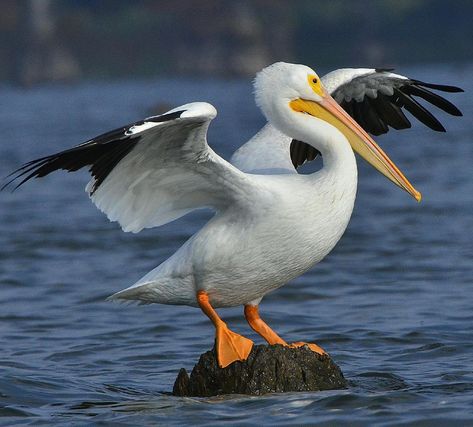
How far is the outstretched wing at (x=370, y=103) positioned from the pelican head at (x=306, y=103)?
437 millimetres

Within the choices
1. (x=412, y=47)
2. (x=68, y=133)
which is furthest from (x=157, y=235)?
(x=412, y=47)

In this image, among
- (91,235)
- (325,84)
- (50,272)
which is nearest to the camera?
(325,84)

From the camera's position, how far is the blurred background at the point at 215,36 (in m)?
77.1

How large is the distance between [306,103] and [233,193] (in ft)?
2.33

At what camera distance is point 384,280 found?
1020 cm

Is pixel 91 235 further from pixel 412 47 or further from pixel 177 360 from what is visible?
pixel 412 47

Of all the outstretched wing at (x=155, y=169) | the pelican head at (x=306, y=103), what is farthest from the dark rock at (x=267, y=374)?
the pelican head at (x=306, y=103)

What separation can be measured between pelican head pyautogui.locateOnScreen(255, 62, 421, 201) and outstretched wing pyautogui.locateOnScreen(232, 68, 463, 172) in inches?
17.2

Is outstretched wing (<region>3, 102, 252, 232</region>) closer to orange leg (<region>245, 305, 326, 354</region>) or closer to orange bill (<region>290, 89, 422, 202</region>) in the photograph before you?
orange leg (<region>245, 305, 326, 354</region>)

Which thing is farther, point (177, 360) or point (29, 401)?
point (177, 360)

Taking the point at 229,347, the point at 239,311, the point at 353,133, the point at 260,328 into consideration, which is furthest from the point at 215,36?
the point at 229,347

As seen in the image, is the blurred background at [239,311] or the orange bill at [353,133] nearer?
the blurred background at [239,311]

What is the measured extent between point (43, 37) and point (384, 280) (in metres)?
68.4

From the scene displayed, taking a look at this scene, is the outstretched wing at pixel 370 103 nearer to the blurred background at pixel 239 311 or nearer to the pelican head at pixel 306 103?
the pelican head at pixel 306 103
